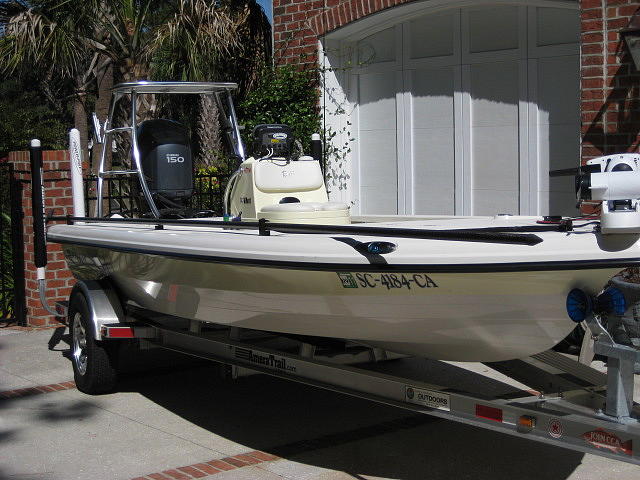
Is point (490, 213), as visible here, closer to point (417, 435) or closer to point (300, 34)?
point (300, 34)

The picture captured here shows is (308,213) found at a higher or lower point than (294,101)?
lower

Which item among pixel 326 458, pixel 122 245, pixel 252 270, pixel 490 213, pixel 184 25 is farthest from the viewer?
pixel 184 25

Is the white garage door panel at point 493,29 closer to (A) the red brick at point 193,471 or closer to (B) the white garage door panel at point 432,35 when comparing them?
(B) the white garage door panel at point 432,35

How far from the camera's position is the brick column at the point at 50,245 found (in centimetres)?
897

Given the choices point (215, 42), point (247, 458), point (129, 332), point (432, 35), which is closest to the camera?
point (247, 458)

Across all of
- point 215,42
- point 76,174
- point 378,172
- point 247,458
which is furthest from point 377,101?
point 247,458

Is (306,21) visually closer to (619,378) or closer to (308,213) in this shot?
(308,213)

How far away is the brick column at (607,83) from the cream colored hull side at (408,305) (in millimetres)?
3857

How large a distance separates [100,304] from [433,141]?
4.37 metres

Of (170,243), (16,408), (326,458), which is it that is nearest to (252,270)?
(170,243)

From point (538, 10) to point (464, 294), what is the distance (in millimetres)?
5285

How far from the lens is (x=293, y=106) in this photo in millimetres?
10305

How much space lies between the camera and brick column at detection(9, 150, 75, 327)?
29.4 ft

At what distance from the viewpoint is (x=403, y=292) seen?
4.21 metres
